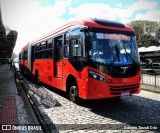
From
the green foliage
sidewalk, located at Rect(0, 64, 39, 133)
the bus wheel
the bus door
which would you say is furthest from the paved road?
the green foliage

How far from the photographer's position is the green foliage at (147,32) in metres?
58.8

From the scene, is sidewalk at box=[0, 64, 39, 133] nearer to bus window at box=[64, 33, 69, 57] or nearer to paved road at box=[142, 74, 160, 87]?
bus window at box=[64, 33, 69, 57]

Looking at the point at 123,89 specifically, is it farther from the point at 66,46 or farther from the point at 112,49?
the point at 66,46

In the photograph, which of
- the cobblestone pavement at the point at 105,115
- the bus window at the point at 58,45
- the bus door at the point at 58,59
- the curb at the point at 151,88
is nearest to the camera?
the cobblestone pavement at the point at 105,115

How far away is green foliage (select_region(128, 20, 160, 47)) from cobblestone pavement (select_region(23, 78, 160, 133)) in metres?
53.2

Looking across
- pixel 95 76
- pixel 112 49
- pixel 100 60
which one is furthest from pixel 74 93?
pixel 112 49

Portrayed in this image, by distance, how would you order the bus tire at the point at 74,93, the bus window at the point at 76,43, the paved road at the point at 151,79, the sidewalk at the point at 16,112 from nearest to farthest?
the sidewalk at the point at 16,112, the bus window at the point at 76,43, the bus tire at the point at 74,93, the paved road at the point at 151,79

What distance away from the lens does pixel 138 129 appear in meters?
5.66

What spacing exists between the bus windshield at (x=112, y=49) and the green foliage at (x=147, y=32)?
5403 centimetres

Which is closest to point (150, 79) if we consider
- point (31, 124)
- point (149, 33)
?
point (31, 124)

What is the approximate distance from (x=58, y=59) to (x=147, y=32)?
2180 inches

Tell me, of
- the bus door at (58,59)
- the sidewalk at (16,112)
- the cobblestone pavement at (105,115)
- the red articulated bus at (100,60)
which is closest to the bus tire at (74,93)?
the red articulated bus at (100,60)

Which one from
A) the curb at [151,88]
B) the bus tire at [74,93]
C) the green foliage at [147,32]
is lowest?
the curb at [151,88]

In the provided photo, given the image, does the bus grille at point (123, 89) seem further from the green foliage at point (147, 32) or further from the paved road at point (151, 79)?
the green foliage at point (147, 32)
